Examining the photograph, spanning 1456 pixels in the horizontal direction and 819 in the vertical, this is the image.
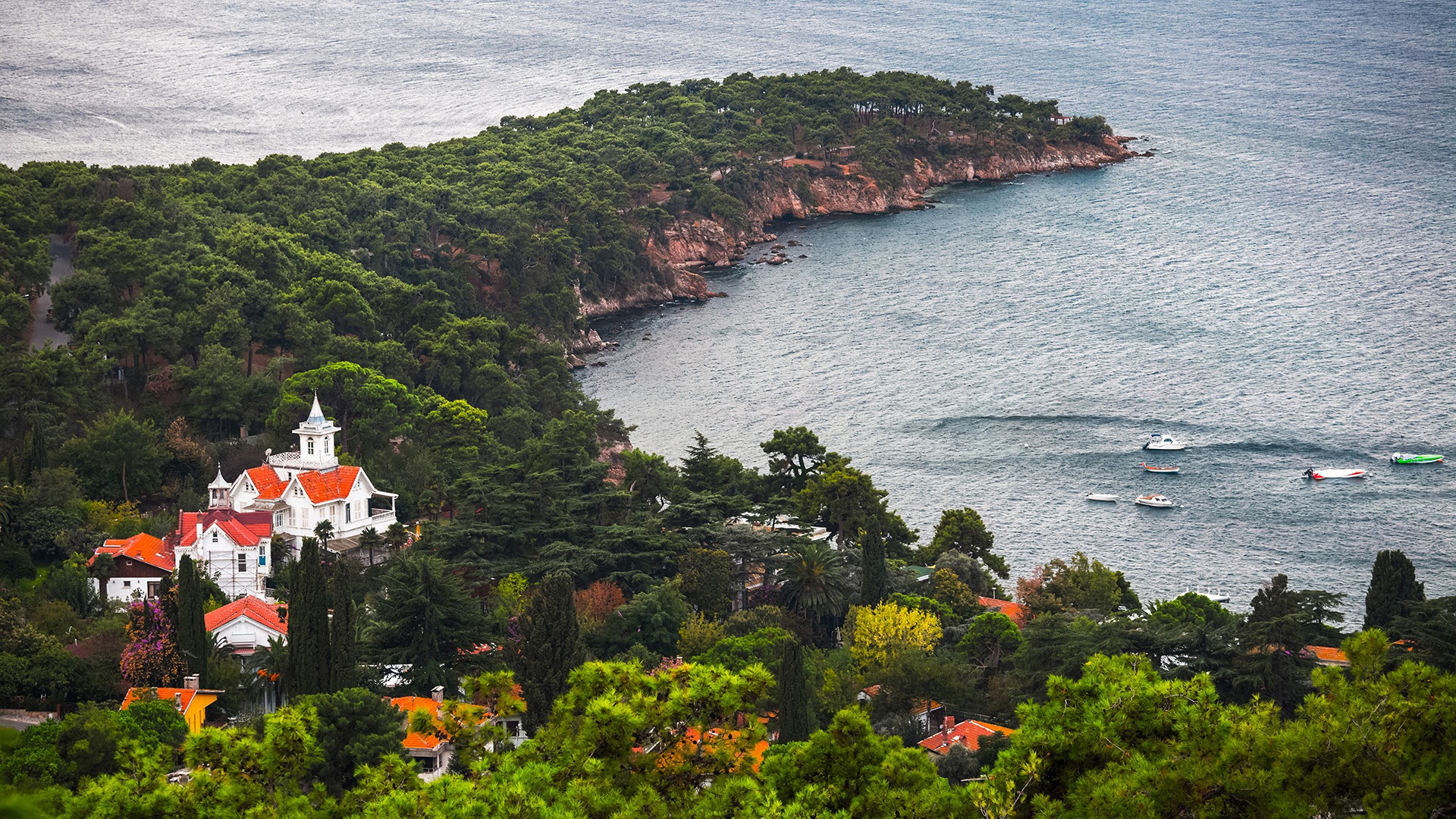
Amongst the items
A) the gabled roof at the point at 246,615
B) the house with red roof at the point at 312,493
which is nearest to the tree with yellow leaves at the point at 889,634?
the gabled roof at the point at 246,615

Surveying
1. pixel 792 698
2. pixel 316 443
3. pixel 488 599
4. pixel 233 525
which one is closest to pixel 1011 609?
pixel 488 599

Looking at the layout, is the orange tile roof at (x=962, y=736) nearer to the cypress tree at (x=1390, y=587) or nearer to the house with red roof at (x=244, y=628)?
the cypress tree at (x=1390, y=587)

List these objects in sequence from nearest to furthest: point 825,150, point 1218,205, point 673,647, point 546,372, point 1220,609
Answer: point 673,647, point 1220,609, point 546,372, point 1218,205, point 825,150

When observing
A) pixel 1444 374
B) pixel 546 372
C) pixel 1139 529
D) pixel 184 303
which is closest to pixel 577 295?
pixel 546 372

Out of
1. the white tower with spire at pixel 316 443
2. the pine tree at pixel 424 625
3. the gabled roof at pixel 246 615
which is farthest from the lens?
the white tower with spire at pixel 316 443

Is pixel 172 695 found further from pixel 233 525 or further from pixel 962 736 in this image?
pixel 962 736

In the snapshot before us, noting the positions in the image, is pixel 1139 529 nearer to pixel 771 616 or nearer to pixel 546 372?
pixel 771 616
